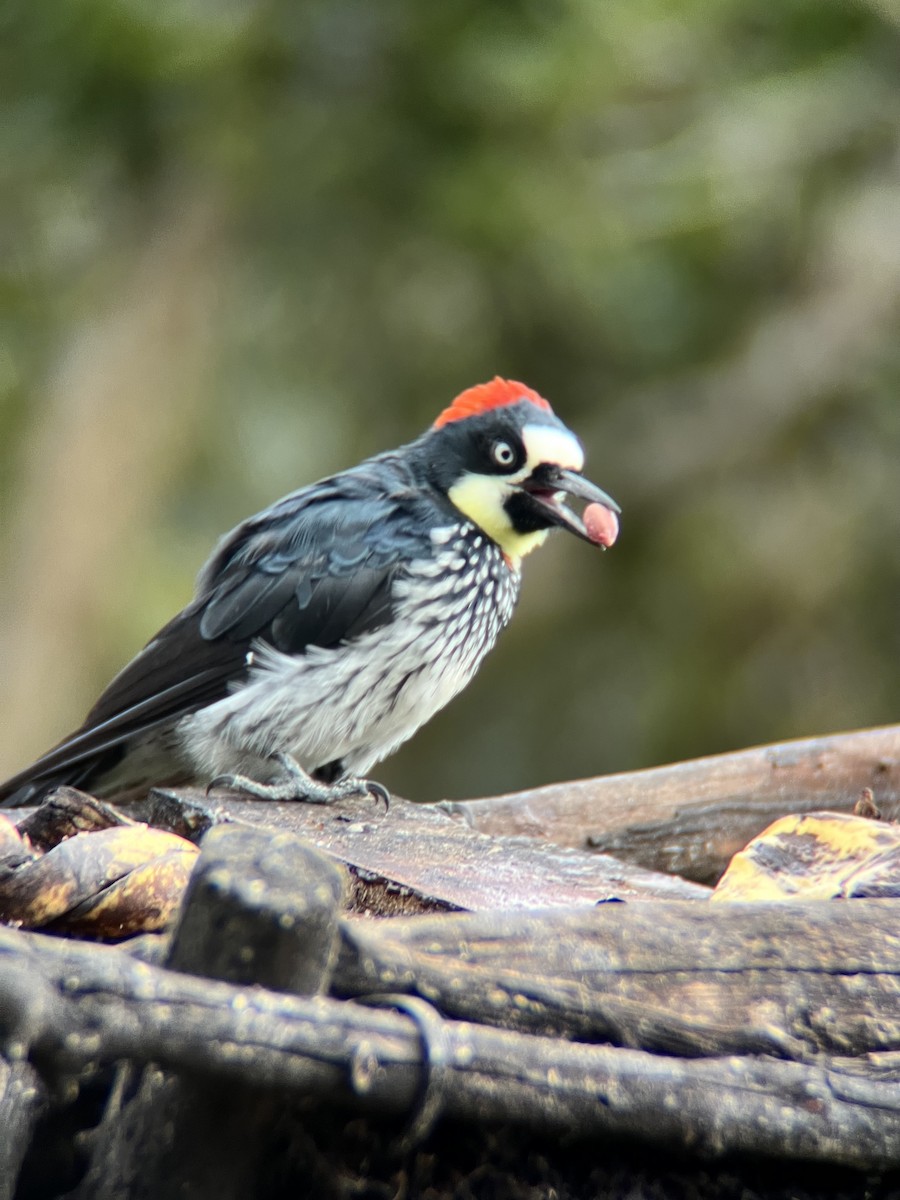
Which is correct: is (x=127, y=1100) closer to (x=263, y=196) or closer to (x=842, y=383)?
(x=263, y=196)

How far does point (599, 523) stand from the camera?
378 centimetres

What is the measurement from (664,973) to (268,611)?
8.54 ft

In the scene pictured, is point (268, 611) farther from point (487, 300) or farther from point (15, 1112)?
point (487, 300)

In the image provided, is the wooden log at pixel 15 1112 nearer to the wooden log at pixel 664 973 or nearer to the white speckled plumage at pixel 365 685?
the wooden log at pixel 664 973

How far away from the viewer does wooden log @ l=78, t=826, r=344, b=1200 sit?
3.73 feet

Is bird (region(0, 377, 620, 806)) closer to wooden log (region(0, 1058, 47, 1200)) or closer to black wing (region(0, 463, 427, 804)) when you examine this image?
black wing (region(0, 463, 427, 804))

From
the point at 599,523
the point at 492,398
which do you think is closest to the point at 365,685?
the point at 599,523

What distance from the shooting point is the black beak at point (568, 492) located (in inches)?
149

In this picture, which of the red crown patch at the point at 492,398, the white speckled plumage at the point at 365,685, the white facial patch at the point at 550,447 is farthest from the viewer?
the red crown patch at the point at 492,398

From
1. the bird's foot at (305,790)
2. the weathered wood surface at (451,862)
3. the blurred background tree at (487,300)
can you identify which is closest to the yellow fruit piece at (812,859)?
the weathered wood surface at (451,862)

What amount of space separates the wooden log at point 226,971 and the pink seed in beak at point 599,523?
260cm

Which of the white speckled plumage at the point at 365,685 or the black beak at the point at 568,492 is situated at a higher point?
the black beak at the point at 568,492

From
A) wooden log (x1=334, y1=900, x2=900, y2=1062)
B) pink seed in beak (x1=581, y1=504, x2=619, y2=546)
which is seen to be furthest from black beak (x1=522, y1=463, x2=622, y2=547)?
wooden log (x1=334, y1=900, x2=900, y2=1062)

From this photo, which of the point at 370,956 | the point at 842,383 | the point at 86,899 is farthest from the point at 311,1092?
the point at 842,383
